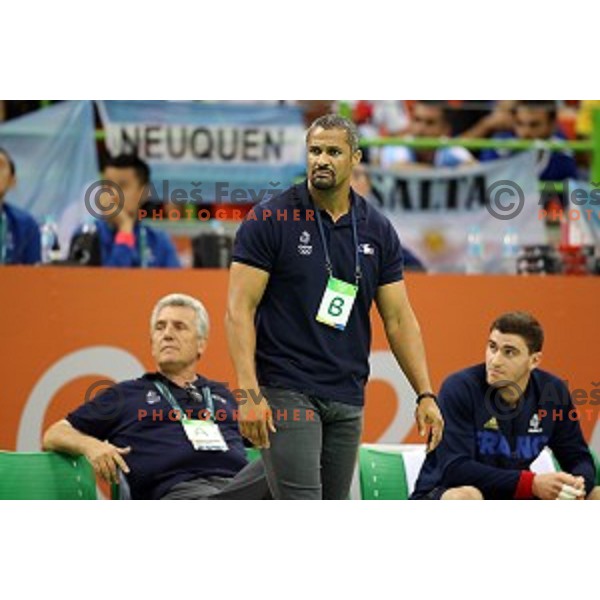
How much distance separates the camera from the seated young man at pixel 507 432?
546cm

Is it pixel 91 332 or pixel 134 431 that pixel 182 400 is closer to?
pixel 134 431

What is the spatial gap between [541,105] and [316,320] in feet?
16.5

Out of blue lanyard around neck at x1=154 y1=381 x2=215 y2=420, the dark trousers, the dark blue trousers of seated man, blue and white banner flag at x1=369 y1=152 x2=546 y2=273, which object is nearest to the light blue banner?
blue and white banner flag at x1=369 y1=152 x2=546 y2=273

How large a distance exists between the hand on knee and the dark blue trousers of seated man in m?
0.84

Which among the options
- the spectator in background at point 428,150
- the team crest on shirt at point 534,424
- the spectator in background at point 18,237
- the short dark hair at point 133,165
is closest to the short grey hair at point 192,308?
the team crest on shirt at point 534,424

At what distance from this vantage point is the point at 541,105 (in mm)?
9305

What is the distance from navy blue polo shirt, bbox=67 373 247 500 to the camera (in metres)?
5.54

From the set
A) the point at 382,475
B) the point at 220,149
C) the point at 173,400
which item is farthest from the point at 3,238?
the point at 382,475

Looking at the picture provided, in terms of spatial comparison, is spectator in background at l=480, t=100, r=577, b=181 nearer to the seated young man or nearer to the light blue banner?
the light blue banner

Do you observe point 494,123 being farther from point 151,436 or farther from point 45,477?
point 45,477

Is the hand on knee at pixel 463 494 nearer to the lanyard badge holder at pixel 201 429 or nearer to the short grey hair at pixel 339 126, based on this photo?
the lanyard badge holder at pixel 201 429

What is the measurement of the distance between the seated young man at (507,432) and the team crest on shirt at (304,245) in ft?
3.82
